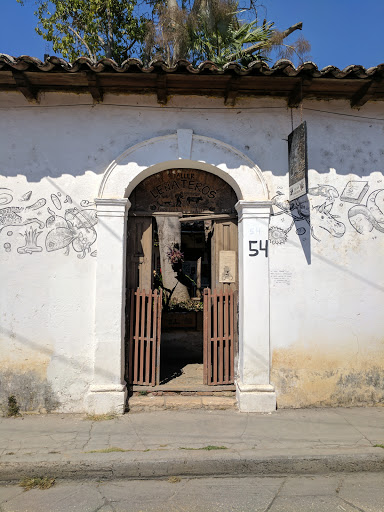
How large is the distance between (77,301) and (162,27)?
785cm

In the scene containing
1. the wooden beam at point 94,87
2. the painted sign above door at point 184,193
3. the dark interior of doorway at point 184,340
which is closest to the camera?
the wooden beam at point 94,87

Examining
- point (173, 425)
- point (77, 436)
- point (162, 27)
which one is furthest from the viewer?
point (162, 27)

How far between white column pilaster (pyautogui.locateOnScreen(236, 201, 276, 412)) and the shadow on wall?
8.36 ft

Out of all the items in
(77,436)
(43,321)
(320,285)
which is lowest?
(77,436)

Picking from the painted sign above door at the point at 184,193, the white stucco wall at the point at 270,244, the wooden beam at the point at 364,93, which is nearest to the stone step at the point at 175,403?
the white stucco wall at the point at 270,244

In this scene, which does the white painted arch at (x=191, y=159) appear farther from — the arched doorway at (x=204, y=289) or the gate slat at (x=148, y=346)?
the gate slat at (x=148, y=346)

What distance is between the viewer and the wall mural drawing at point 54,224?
5.13 metres

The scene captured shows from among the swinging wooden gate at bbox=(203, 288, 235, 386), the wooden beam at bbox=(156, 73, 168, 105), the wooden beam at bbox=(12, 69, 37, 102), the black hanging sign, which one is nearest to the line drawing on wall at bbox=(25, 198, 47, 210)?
the wooden beam at bbox=(12, 69, 37, 102)

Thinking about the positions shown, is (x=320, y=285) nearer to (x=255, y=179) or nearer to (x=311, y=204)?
(x=311, y=204)

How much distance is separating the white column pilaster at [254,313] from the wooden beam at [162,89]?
5.84 ft

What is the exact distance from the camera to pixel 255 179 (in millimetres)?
5293

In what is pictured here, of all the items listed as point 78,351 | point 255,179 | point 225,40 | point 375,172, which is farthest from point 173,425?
point 225,40

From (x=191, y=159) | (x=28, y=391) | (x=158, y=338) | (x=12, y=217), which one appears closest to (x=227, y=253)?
(x=191, y=159)

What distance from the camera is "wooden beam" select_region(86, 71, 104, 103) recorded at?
4.81 meters
